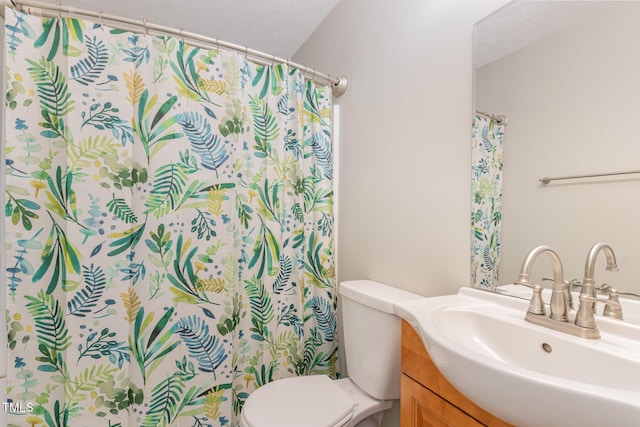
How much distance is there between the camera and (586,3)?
0.83 m

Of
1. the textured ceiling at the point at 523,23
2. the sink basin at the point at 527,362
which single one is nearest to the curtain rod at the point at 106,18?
the textured ceiling at the point at 523,23

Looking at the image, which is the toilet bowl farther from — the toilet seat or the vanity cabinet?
the vanity cabinet

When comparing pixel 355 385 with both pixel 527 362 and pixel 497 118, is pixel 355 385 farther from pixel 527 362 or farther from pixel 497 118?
pixel 497 118

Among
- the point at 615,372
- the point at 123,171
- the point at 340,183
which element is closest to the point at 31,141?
the point at 123,171

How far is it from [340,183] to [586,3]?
1147 millimetres

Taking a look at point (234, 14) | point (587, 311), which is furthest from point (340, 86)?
point (587, 311)

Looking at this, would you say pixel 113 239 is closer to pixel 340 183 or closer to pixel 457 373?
pixel 340 183

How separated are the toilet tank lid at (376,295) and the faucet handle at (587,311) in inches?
19.6

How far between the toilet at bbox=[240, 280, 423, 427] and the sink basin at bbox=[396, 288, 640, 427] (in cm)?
25

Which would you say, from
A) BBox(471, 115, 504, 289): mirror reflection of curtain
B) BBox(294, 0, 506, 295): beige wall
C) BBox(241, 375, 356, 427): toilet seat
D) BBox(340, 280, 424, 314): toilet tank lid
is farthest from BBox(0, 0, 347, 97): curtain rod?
BBox(241, 375, 356, 427): toilet seat

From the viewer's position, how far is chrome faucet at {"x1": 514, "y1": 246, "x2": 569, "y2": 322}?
0.75m

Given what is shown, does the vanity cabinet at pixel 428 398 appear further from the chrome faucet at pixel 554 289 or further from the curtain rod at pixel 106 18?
the curtain rod at pixel 106 18

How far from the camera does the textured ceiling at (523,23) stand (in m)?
0.84

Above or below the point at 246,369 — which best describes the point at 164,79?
above
